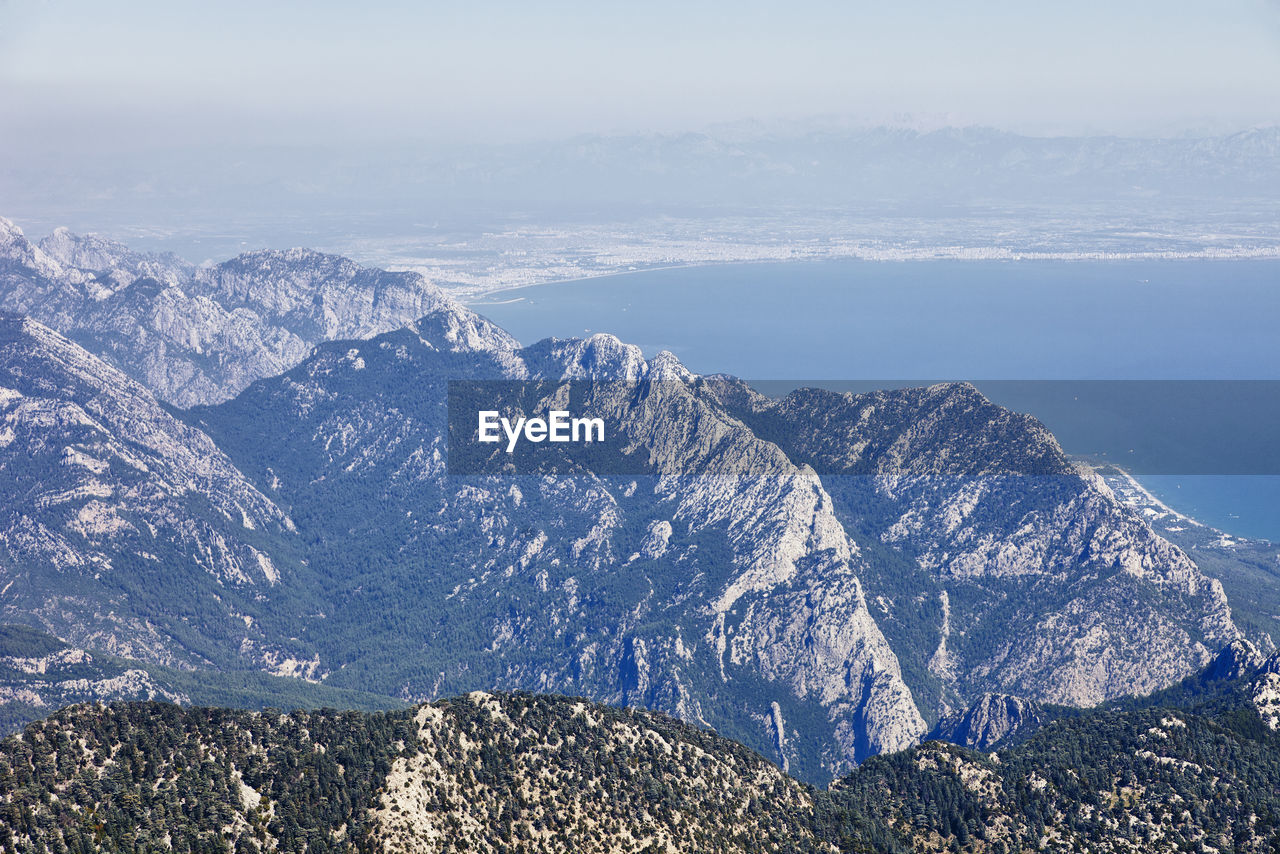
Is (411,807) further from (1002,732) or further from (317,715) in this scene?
(1002,732)

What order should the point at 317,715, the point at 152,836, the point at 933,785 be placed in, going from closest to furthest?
the point at 152,836 → the point at 317,715 → the point at 933,785

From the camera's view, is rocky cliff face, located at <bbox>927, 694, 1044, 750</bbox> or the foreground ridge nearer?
the foreground ridge

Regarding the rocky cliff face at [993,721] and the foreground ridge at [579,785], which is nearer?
the foreground ridge at [579,785]

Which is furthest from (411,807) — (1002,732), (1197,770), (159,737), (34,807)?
(1002,732)

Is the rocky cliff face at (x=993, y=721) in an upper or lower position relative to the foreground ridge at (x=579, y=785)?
lower

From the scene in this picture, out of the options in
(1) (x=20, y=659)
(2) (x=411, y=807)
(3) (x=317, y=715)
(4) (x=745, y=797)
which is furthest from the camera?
(1) (x=20, y=659)

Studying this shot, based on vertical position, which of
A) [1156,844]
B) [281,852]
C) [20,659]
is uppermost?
[281,852]

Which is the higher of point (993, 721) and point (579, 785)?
point (579, 785)

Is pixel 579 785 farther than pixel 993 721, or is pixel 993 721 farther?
pixel 993 721

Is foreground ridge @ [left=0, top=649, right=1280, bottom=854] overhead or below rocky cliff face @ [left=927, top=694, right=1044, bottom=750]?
overhead

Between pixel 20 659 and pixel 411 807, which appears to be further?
pixel 20 659

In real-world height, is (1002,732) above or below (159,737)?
below
